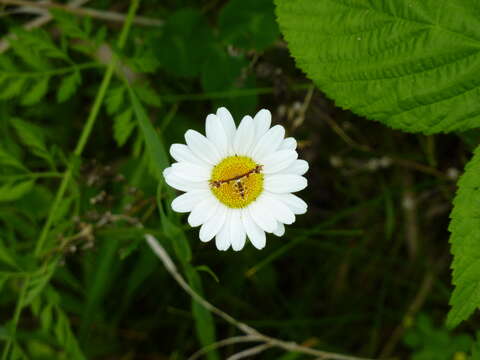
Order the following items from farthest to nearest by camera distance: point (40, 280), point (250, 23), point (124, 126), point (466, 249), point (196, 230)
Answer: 1. point (196, 230)
2. point (250, 23)
3. point (124, 126)
4. point (40, 280)
5. point (466, 249)

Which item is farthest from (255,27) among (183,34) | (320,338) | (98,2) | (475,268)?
(320,338)

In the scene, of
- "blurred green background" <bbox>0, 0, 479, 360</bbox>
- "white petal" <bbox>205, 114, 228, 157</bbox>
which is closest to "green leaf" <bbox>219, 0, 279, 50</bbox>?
"blurred green background" <bbox>0, 0, 479, 360</bbox>

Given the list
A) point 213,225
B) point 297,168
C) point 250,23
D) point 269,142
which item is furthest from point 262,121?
point 250,23

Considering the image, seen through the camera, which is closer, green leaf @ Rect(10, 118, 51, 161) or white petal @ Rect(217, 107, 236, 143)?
white petal @ Rect(217, 107, 236, 143)

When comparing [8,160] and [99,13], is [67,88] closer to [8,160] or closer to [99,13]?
[8,160]

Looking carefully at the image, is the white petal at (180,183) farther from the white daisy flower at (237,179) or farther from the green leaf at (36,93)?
the green leaf at (36,93)

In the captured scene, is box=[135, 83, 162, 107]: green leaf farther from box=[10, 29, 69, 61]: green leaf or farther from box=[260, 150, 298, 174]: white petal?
box=[260, 150, 298, 174]: white petal
